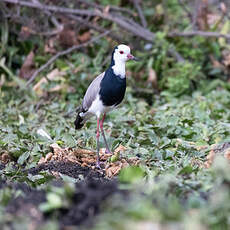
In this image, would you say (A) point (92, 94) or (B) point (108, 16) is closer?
(A) point (92, 94)

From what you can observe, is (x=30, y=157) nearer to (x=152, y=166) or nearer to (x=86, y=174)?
(x=86, y=174)

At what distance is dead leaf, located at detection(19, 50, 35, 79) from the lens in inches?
363

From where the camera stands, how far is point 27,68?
30.4 ft

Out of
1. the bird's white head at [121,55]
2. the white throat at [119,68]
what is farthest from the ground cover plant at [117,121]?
the bird's white head at [121,55]

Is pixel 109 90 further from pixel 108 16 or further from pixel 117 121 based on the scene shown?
pixel 108 16

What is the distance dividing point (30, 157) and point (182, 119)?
2187 mm

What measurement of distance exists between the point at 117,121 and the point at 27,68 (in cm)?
284

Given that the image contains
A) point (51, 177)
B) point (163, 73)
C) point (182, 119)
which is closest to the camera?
point (51, 177)

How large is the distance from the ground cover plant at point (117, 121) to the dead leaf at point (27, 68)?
19mm

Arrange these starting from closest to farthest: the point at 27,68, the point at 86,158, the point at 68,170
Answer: the point at 68,170
the point at 86,158
the point at 27,68

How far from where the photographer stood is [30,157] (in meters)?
5.57

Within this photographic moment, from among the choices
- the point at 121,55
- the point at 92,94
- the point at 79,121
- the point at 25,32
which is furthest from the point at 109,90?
the point at 25,32

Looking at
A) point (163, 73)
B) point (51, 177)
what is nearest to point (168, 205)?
point (51, 177)

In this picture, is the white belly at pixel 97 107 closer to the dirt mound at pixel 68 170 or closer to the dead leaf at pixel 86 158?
the dead leaf at pixel 86 158
